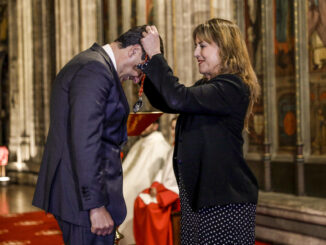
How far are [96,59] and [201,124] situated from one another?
61 cm

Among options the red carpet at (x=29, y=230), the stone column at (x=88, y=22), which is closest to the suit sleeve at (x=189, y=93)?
the red carpet at (x=29, y=230)

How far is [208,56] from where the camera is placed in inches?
99.4

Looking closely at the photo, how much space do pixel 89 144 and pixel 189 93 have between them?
542 millimetres

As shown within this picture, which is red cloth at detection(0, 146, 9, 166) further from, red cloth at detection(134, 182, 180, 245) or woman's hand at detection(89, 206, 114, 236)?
woman's hand at detection(89, 206, 114, 236)

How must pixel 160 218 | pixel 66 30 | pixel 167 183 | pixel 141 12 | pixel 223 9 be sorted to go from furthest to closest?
pixel 66 30, pixel 141 12, pixel 223 9, pixel 167 183, pixel 160 218

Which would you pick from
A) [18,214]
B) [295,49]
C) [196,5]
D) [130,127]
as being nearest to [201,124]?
[130,127]

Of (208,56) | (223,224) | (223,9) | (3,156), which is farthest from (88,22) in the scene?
(223,224)

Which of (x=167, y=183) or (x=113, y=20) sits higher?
(x=113, y=20)

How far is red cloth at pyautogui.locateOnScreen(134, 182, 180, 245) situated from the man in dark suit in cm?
267

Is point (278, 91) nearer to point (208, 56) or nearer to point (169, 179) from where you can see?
point (169, 179)

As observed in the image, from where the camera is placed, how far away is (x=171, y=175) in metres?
5.21

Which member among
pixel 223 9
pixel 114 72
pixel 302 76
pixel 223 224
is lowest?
pixel 223 224

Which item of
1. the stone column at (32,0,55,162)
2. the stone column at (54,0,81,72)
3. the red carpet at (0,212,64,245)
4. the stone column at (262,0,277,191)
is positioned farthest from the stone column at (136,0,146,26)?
the stone column at (32,0,55,162)

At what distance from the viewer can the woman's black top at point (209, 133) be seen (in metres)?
2.38
